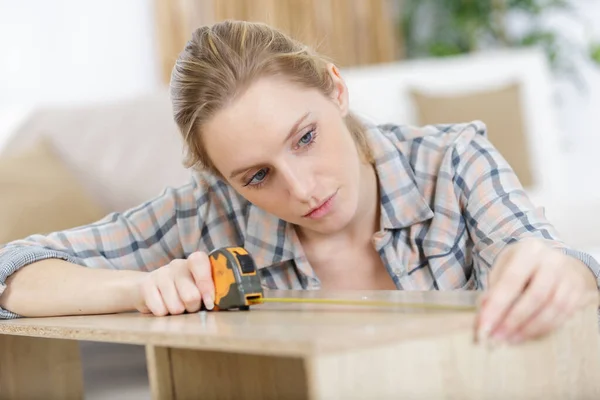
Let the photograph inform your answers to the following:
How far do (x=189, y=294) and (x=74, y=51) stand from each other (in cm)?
309

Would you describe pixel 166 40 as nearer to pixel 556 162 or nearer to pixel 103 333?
pixel 556 162

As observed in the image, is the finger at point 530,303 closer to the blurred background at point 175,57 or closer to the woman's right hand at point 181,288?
the woman's right hand at point 181,288

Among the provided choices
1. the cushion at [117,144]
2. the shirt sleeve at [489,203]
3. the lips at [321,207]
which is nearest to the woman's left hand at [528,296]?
the shirt sleeve at [489,203]

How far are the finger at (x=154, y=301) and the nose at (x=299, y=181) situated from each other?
0.79 feet

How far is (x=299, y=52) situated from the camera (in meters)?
1.44

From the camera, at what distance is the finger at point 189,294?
1185 millimetres

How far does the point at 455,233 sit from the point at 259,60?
423 mm

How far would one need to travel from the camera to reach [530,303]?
86cm

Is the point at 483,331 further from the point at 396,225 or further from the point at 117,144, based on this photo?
the point at 117,144

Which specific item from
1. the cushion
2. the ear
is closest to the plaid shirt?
the ear

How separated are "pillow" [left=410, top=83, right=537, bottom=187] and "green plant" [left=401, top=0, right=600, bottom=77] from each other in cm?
161

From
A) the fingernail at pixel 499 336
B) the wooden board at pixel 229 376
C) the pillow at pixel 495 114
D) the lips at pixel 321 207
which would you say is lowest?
the pillow at pixel 495 114

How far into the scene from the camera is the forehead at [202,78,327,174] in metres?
1.26

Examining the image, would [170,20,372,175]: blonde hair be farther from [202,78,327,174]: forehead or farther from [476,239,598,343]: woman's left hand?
[476,239,598,343]: woman's left hand
